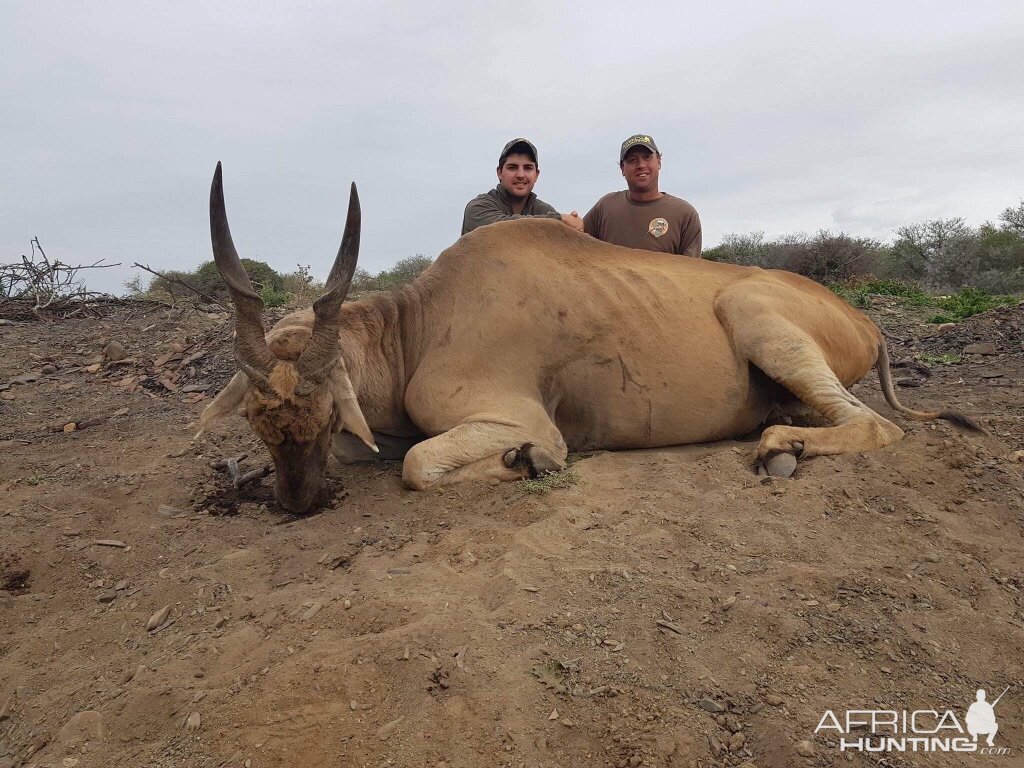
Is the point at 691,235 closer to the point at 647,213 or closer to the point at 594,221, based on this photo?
the point at 647,213

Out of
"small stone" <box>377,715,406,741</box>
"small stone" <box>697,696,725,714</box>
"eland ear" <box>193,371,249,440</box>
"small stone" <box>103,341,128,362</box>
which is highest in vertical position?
"eland ear" <box>193,371,249,440</box>

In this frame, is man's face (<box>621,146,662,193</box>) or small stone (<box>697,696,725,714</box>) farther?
man's face (<box>621,146,662,193</box>)

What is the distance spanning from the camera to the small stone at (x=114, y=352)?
28.3 feet

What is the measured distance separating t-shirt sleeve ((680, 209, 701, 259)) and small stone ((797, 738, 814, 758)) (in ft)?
22.8

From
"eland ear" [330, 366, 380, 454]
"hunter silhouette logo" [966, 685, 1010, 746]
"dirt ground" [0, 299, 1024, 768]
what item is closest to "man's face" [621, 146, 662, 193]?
"dirt ground" [0, 299, 1024, 768]

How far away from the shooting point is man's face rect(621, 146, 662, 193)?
8.02 meters

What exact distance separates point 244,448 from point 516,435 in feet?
8.37

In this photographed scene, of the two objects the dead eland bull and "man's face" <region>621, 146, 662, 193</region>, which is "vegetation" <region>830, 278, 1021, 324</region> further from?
the dead eland bull

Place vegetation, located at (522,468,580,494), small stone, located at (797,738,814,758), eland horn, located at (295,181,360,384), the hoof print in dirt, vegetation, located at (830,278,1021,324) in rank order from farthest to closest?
1. vegetation, located at (830,278,1021,324)
2. eland horn, located at (295,181,360,384)
3. vegetation, located at (522,468,580,494)
4. the hoof print in dirt
5. small stone, located at (797,738,814,758)

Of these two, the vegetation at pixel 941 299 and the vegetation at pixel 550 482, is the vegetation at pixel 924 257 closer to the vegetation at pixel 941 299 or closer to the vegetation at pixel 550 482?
the vegetation at pixel 941 299

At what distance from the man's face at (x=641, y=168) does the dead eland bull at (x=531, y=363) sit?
8.75 ft

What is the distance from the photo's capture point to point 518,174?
7758mm

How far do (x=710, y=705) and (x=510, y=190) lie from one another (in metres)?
6.63

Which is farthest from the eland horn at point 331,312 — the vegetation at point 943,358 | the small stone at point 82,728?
the vegetation at point 943,358
